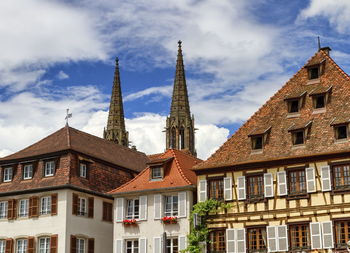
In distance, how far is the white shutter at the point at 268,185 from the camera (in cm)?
3865

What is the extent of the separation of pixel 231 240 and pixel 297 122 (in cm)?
799

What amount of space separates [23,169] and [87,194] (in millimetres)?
5353

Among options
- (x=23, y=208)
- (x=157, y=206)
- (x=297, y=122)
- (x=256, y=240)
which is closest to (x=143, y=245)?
(x=157, y=206)

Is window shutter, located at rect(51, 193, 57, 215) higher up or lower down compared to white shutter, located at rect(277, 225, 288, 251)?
higher up

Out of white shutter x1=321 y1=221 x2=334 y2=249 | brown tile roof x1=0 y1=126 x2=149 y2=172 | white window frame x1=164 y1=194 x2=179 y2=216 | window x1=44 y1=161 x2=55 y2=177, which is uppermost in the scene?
brown tile roof x1=0 y1=126 x2=149 y2=172

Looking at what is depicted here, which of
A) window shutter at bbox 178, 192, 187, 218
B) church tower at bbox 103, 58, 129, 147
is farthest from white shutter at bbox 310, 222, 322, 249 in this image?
church tower at bbox 103, 58, 129, 147

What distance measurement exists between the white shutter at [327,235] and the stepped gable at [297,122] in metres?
3.93

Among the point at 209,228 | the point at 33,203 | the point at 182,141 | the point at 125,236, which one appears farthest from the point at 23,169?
the point at 182,141

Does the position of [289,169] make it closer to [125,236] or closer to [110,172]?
A: [125,236]

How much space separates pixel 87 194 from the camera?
46469 mm

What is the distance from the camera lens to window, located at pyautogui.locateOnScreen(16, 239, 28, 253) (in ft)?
150

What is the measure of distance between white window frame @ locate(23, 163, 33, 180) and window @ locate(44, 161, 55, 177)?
1.39 metres

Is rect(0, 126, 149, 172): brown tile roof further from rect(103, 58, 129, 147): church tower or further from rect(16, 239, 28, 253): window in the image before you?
rect(103, 58, 129, 147): church tower

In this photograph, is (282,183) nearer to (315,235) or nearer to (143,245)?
(315,235)
